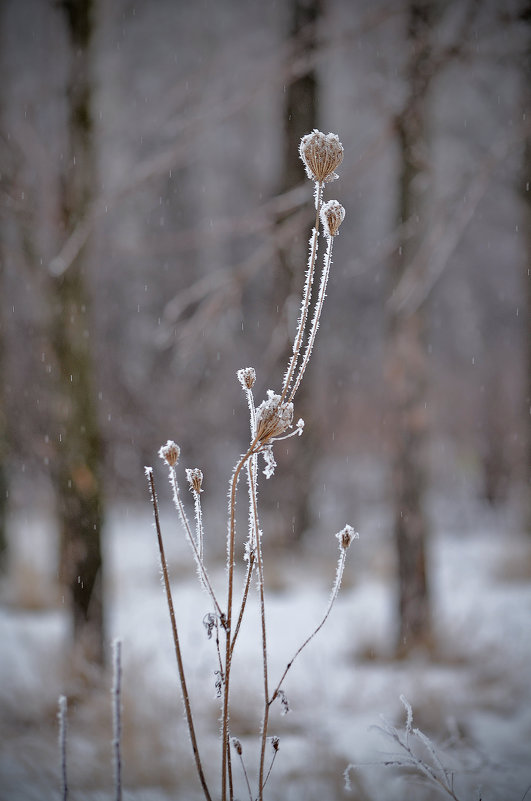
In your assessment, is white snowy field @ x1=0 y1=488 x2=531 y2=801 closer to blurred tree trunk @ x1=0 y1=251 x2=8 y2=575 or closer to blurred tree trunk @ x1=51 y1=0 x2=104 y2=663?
blurred tree trunk @ x1=0 y1=251 x2=8 y2=575

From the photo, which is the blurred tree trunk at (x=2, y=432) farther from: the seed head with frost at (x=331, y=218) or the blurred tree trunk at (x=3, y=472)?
the seed head with frost at (x=331, y=218)

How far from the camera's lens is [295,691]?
346 cm

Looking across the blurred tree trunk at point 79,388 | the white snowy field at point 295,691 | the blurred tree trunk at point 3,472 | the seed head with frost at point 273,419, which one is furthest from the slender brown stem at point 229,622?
the blurred tree trunk at point 3,472

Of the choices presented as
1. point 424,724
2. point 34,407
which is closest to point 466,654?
point 424,724

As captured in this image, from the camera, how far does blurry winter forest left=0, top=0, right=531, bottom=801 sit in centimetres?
257

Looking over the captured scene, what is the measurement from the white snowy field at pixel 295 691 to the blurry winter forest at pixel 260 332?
2 centimetres

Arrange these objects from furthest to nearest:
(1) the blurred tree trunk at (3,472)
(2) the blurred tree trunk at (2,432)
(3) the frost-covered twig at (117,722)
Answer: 1. (1) the blurred tree trunk at (3,472)
2. (2) the blurred tree trunk at (2,432)
3. (3) the frost-covered twig at (117,722)

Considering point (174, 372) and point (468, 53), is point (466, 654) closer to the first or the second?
point (468, 53)

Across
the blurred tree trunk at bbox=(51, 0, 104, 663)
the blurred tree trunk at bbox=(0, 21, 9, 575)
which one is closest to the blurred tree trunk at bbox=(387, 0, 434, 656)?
the blurred tree trunk at bbox=(51, 0, 104, 663)

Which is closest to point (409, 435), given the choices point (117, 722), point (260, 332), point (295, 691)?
point (295, 691)

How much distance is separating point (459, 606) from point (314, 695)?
2472 millimetres

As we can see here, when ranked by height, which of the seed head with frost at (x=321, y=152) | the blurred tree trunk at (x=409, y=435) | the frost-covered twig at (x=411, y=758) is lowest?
the frost-covered twig at (x=411, y=758)

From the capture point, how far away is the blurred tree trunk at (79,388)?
3836mm

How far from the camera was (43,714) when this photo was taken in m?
3.31
